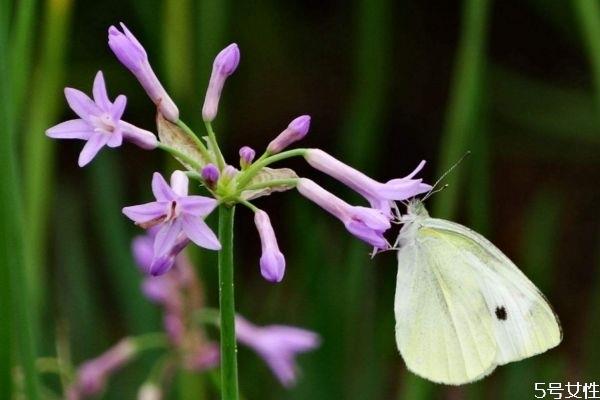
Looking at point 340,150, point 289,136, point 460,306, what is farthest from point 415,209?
point 340,150

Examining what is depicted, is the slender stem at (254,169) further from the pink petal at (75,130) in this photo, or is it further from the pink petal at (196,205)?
the pink petal at (75,130)

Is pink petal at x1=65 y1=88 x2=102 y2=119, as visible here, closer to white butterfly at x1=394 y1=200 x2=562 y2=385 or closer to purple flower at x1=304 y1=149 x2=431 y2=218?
purple flower at x1=304 y1=149 x2=431 y2=218

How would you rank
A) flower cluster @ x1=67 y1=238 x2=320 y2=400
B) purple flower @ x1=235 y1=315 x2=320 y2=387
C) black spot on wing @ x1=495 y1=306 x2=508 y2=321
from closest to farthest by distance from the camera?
black spot on wing @ x1=495 y1=306 x2=508 y2=321 < flower cluster @ x1=67 y1=238 x2=320 y2=400 < purple flower @ x1=235 y1=315 x2=320 y2=387

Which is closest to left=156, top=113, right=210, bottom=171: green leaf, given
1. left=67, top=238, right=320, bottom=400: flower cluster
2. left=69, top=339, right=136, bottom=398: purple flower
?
left=67, top=238, right=320, bottom=400: flower cluster

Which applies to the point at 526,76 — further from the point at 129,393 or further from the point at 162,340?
the point at 162,340

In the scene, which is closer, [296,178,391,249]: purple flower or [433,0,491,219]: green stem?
[296,178,391,249]: purple flower

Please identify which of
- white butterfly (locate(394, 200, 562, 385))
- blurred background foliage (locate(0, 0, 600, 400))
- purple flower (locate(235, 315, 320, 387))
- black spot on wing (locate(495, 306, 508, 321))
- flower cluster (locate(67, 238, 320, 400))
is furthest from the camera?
blurred background foliage (locate(0, 0, 600, 400))

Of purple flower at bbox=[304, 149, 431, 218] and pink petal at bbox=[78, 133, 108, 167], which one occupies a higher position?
pink petal at bbox=[78, 133, 108, 167]

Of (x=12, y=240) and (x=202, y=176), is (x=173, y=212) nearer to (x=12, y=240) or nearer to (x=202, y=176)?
(x=202, y=176)
